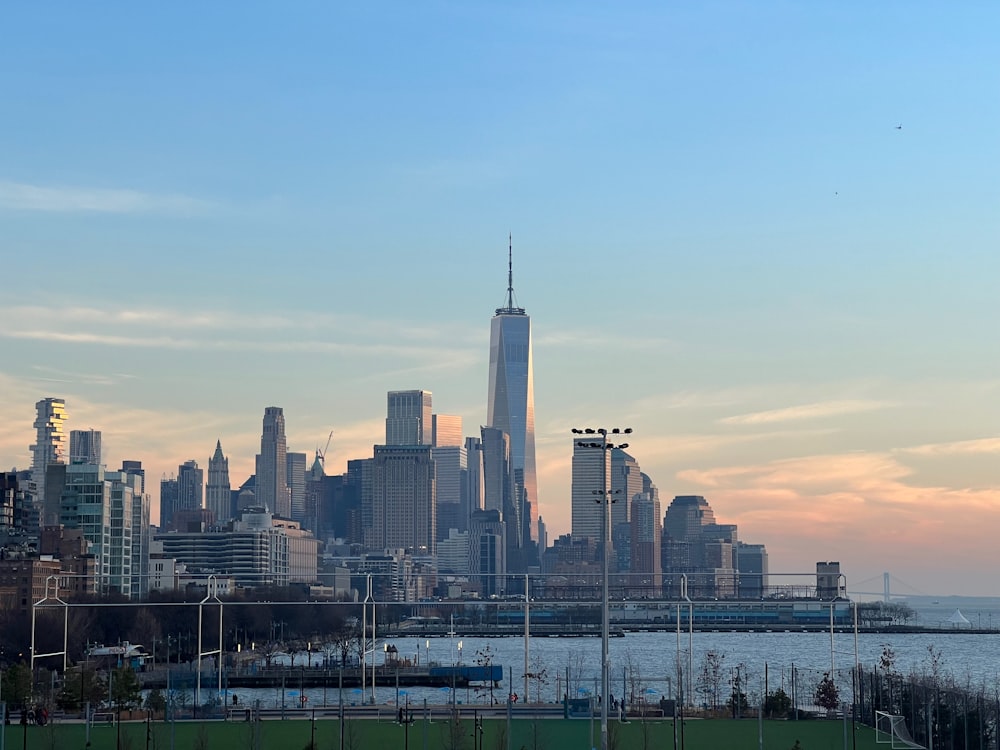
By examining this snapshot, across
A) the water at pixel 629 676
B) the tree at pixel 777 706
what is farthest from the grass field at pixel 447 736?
the water at pixel 629 676

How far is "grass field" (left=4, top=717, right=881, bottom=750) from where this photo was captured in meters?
59.8

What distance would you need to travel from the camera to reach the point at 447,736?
63.7m

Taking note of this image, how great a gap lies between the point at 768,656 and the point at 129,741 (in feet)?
471

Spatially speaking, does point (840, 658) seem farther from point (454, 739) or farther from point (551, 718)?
point (454, 739)

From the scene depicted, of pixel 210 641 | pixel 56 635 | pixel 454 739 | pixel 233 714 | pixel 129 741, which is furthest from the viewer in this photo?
pixel 210 641

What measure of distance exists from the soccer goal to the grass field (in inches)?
23.7

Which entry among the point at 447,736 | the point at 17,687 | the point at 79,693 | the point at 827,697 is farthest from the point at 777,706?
the point at 17,687

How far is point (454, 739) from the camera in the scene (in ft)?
183

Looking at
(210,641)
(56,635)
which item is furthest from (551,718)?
(210,641)

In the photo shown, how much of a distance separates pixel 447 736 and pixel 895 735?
720 inches

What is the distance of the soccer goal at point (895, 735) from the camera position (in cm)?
6247

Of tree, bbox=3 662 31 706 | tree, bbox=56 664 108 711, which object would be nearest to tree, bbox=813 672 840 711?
tree, bbox=56 664 108 711

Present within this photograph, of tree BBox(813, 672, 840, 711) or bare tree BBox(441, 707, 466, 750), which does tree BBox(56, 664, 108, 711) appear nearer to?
bare tree BBox(441, 707, 466, 750)

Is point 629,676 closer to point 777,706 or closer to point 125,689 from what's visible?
point 777,706
